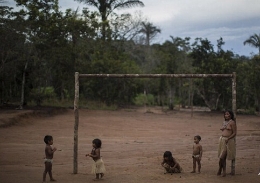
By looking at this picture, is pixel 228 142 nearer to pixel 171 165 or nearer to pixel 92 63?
pixel 171 165

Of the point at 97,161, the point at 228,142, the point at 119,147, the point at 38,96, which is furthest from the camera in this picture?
the point at 38,96

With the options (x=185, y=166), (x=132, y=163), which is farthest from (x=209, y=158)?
(x=132, y=163)

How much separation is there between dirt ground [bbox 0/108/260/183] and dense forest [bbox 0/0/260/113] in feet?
11.4

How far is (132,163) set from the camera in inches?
356

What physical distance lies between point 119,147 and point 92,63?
1515cm

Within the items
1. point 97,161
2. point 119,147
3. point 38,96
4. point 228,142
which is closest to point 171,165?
point 228,142

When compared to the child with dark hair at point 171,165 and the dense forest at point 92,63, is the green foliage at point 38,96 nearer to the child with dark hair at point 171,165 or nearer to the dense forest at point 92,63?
the dense forest at point 92,63

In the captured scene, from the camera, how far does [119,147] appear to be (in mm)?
11766

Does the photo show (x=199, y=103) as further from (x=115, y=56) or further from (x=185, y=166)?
(x=185, y=166)

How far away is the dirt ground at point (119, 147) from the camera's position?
7.38 metres

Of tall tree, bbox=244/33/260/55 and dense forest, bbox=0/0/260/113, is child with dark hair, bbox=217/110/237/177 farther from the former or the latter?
tall tree, bbox=244/33/260/55

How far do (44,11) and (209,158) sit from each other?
694 inches

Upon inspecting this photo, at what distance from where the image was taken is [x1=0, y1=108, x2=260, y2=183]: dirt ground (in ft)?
24.2

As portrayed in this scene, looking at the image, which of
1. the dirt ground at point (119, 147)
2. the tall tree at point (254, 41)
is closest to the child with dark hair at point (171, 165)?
the dirt ground at point (119, 147)
